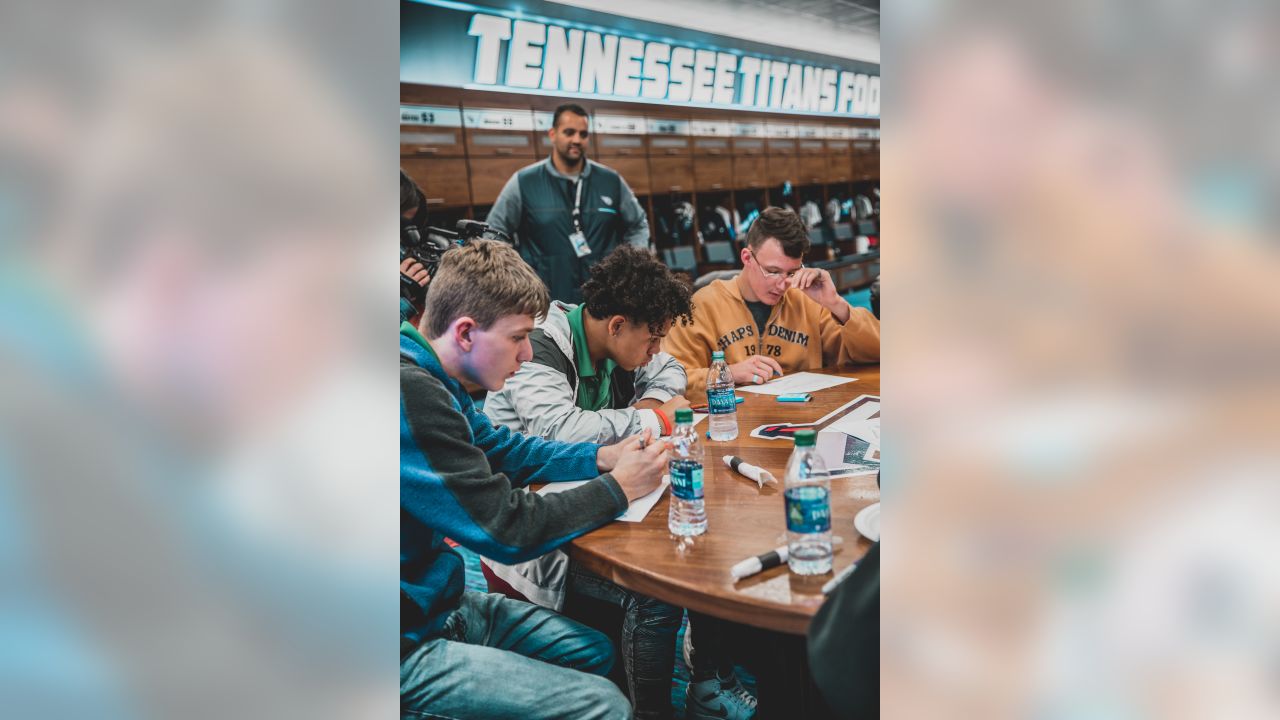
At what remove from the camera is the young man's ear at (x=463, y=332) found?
1.43 metres

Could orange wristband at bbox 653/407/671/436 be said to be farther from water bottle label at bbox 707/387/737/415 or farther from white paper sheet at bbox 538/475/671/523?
white paper sheet at bbox 538/475/671/523

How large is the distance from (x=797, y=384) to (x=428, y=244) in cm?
182

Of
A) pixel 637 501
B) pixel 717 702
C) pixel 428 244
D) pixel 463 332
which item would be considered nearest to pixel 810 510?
pixel 637 501

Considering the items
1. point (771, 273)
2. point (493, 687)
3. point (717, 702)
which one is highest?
point (771, 273)

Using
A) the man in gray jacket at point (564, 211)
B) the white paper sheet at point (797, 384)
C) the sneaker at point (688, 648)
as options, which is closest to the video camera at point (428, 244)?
the man in gray jacket at point (564, 211)

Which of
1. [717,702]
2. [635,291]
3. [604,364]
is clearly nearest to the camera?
[717,702]

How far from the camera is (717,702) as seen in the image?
1.81m

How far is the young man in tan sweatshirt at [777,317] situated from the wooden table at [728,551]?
41.7 inches

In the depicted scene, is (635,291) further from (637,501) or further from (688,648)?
(688,648)

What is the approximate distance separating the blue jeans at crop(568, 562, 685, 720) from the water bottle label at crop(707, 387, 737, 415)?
476mm

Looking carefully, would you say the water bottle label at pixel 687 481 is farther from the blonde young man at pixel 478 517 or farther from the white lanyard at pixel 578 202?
the white lanyard at pixel 578 202

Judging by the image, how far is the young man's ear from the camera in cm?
143
